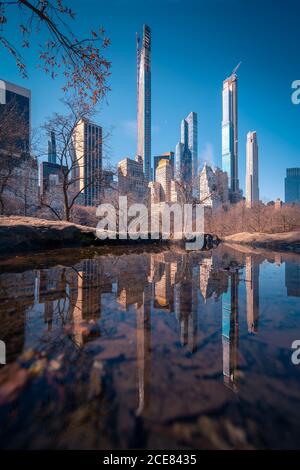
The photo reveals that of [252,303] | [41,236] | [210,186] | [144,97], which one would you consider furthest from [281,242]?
[144,97]

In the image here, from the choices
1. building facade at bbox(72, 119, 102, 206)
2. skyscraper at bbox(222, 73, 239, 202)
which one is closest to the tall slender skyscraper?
skyscraper at bbox(222, 73, 239, 202)

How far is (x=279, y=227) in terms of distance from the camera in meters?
33.2

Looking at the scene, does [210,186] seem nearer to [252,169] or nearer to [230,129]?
[252,169]

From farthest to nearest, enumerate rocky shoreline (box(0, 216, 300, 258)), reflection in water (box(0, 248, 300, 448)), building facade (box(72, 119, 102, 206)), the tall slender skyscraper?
1. the tall slender skyscraper
2. building facade (box(72, 119, 102, 206))
3. rocky shoreline (box(0, 216, 300, 258))
4. reflection in water (box(0, 248, 300, 448))

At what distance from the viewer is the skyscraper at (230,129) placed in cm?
14562

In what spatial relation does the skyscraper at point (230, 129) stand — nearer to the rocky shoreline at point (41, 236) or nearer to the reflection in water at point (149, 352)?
the rocky shoreline at point (41, 236)

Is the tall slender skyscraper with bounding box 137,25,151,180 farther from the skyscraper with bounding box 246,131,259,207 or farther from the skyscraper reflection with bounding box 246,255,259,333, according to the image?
the skyscraper reflection with bounding box 246,255,259,333

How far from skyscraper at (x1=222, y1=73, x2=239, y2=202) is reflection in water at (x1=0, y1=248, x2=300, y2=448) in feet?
507

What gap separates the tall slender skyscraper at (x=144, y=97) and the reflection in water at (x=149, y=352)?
6600 inches

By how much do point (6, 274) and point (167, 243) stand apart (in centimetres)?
1011

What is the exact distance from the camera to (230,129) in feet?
507

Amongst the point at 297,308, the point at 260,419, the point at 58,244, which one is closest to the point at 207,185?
the point at 58,244

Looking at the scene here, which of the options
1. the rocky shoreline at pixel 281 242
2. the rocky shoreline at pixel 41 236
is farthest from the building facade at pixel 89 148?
the rocky shoreline at pixel 281 242

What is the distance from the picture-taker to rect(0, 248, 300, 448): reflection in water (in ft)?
3.17
